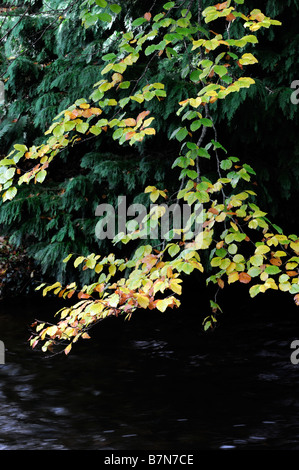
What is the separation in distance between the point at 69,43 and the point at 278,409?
4.29m

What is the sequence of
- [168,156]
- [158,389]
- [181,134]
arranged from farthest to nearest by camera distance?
[168,156]
[158,389]
[181,134]

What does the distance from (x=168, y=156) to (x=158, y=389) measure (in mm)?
2536

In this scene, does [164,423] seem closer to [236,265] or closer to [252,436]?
[252,436]

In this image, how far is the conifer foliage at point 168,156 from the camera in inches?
120

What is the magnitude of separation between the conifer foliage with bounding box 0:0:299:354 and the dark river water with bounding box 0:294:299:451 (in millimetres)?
451

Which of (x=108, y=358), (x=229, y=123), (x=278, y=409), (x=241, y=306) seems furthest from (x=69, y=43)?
(x=278, y=409)

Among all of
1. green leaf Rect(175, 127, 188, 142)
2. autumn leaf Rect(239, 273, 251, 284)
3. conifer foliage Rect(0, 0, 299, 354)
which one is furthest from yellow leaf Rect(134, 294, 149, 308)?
green leaf Rect(175, 127, 188, 142)

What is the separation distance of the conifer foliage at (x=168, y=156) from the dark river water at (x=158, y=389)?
1.48 ft

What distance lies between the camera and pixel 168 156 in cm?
562

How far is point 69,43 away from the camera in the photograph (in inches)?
223

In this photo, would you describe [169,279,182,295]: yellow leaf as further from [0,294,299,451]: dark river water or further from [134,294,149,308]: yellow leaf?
[0,294,299,451]: dark river water

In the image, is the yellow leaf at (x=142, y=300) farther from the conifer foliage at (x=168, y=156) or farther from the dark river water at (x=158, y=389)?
the dark river water at (x=158, y=389)
